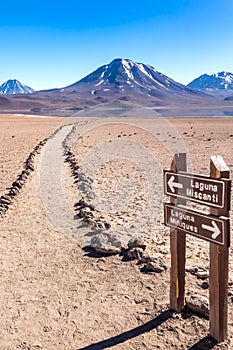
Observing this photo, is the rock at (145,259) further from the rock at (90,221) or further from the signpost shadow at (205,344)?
the rock at (90,221)

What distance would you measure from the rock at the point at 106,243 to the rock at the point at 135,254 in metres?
0.22

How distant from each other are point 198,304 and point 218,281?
0.60 m

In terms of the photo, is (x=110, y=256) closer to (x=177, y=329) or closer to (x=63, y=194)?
(x=177, y=329)

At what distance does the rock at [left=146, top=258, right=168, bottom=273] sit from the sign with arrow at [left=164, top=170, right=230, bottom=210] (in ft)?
4.28

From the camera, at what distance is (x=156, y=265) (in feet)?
14.4

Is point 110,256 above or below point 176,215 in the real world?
below

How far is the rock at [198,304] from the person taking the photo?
346cm

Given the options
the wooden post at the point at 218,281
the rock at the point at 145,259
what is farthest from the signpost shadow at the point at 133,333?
the rock at the point at 145,259

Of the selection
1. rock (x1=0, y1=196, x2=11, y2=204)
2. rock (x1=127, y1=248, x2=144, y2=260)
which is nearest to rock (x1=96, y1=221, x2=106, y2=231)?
rock (x1=127, y1=248, x2=144, y2=260)

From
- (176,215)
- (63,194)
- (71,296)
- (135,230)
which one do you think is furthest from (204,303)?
(63,194)

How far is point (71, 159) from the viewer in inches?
530

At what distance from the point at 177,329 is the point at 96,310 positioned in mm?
823

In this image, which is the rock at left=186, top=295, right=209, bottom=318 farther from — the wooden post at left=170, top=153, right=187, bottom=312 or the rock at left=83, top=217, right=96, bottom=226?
the rock at left=83, top=217, right=96, bottom=226

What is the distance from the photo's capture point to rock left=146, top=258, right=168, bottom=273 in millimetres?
4363
